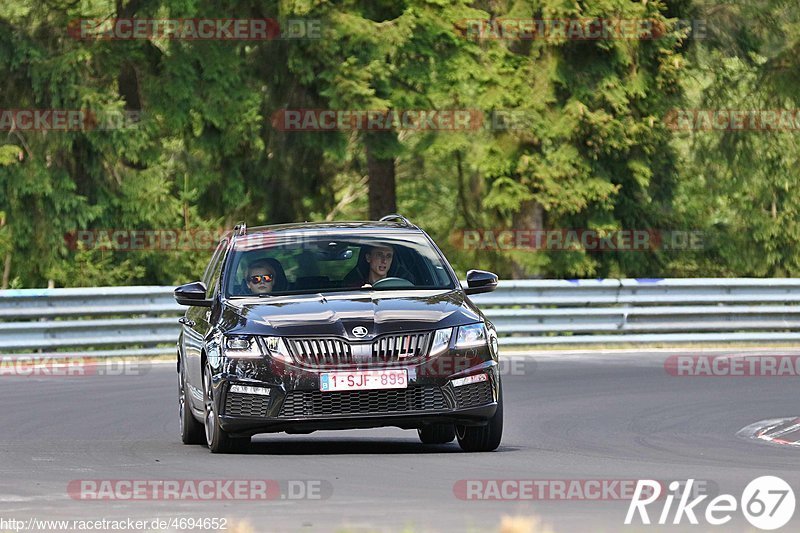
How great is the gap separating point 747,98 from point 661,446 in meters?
27.1

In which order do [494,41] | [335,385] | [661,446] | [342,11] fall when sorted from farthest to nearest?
1. [494,41]
2. [342,11]
3. [661,446]
4. [335,385]

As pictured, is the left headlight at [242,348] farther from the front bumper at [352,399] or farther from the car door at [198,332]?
the car door at [198,332]

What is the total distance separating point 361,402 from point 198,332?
1.85 meters

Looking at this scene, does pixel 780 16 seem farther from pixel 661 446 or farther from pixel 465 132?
pixel 661 446

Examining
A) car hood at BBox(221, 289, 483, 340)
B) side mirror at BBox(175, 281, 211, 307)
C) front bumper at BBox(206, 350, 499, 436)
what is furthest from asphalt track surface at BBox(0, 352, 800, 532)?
side mirror at BBox(175, 281, 211, 307)

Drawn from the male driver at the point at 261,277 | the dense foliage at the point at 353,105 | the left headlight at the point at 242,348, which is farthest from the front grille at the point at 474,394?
the dense foliage at the point at 353,105

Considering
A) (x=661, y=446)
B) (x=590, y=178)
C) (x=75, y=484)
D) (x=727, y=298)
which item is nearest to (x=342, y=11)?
(x=590, y=178)

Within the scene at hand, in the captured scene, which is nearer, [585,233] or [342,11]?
[342,11]

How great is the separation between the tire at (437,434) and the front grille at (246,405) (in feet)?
5.77

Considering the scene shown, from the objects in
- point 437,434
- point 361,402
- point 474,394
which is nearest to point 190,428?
point 437,434

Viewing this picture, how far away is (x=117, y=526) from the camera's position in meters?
8.62

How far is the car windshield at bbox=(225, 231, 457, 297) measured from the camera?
13.1 m

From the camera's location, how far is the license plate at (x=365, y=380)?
38.8 ft

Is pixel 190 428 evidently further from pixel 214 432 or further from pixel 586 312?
pixel 586 312
